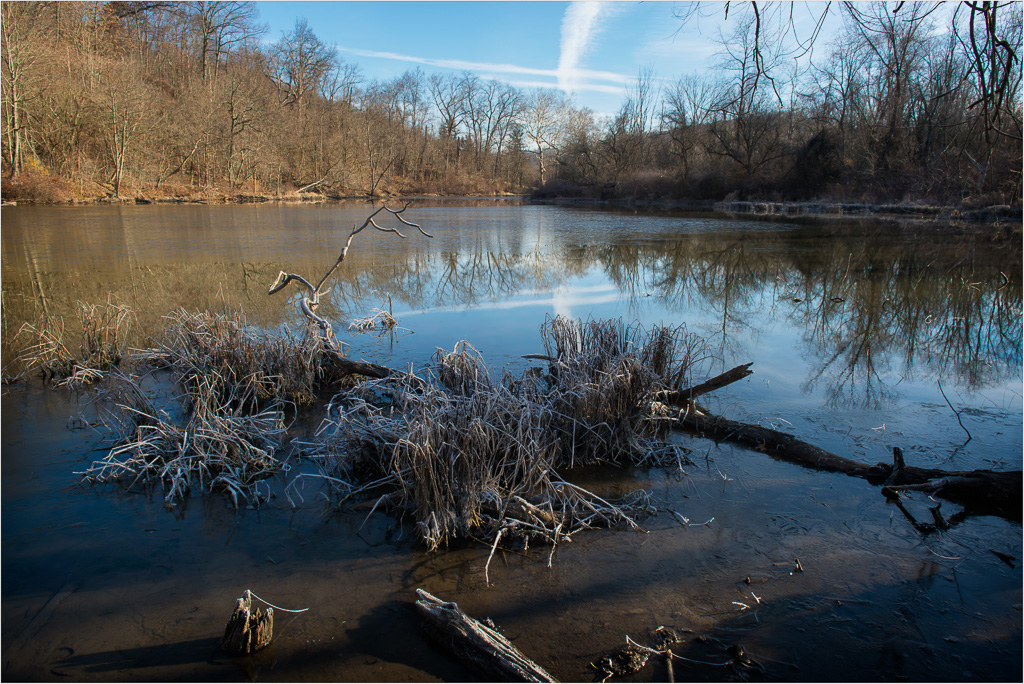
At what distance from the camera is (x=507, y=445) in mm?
3961

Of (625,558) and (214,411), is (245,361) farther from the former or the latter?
(625,558)

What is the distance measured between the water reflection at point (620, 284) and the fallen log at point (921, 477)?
5.08 ft

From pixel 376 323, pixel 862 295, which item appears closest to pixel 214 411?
pixel 376 323

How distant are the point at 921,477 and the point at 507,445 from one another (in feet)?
9.29

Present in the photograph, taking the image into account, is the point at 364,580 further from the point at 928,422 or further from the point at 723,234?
the point at 723,234

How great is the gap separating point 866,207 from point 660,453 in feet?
102

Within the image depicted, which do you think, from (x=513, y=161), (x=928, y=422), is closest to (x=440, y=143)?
(x=513, y=161)

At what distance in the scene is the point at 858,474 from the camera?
13.9ft

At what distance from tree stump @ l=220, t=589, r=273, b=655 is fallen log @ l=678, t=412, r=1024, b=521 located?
147 inches

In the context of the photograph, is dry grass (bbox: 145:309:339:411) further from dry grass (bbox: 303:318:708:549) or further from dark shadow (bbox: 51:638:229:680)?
dark shadow (bbox: 51:638:229:680)

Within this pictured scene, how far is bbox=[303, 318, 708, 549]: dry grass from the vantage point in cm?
354

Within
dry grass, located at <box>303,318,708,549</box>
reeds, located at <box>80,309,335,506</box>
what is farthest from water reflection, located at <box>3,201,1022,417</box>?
dry grass, located at <box>303,318,708,549</box>

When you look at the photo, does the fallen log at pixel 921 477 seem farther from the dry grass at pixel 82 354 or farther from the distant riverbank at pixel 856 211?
the distant riverbank at pixel 856 211

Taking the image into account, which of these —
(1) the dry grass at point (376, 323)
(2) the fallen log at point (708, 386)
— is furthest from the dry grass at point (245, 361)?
(2) the fallen log at point (708, 386)
